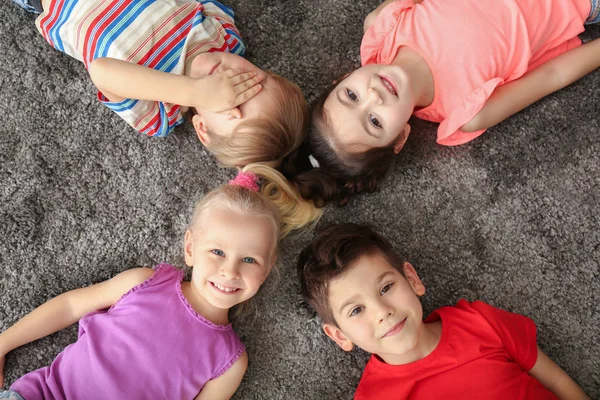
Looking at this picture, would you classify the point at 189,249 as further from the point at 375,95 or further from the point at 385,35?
the point at 385,35

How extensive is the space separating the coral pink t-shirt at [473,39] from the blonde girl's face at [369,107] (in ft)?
0.42

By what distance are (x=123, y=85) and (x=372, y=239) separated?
0.63m

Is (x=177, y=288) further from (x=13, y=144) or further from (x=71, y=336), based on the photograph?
(x=13, y=144)

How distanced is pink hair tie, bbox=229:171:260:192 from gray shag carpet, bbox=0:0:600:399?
0.16 meters

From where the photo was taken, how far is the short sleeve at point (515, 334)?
1104 mm

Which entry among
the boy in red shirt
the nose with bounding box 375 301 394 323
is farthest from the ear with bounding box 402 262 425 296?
the nose with bounding box 375 301 394 323

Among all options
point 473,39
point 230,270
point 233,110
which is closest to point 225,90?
point 233,110

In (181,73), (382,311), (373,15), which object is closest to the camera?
(382,311)

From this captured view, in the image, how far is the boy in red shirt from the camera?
104cm

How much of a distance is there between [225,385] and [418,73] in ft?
2.73

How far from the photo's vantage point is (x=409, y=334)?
1037mm

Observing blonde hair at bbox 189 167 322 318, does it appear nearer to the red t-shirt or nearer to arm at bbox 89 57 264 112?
arm at bbox 89 57 264 112

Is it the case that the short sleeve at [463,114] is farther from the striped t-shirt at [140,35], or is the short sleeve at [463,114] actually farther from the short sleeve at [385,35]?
the striped t-shirt at [140,35]

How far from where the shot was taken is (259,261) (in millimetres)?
1086
